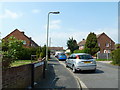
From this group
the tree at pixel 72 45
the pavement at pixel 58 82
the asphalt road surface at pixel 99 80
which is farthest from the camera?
the tree at pixel 72 45

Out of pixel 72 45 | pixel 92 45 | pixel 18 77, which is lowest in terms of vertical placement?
pixel 18 77

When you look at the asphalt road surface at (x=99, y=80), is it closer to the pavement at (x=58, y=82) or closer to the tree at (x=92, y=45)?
the pavement at (x=58, y=82)

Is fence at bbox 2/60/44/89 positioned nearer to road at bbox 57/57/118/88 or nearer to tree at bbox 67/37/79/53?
road at bbox 57/57/118/88

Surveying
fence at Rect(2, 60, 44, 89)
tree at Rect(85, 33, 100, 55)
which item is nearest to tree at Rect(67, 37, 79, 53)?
tree at Rect(85, 33, 100, 55)

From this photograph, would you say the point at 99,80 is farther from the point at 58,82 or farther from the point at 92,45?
the point at 92,45

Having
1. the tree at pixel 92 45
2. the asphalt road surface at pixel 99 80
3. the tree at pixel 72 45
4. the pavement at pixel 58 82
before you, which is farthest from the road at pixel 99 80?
the tree at pixel 72 45

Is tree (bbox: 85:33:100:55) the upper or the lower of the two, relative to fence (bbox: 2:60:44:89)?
upper

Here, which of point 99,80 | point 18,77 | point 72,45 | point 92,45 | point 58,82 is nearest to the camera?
point 18,77

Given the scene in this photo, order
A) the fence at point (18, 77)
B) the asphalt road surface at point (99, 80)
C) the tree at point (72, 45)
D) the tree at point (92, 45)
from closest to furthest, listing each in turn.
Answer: the fence at point (18, 77), the asphalt road surface at point (99, 80), the tree at point (92, 45), the tree at point (72, 45)

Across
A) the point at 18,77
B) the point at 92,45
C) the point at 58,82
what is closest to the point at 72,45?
the point at 92,45

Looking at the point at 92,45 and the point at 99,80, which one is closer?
the point at 99,80

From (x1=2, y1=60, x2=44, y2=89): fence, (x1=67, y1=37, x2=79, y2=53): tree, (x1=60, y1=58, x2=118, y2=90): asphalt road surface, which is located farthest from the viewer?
(x1=67, y1=37, x2=79, y2=53): tree

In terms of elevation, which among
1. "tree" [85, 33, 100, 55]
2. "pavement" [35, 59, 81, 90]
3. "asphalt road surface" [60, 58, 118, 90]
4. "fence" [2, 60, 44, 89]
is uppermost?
"tree" [85, 33, 100, 55]

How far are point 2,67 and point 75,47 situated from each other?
74.4 meters
